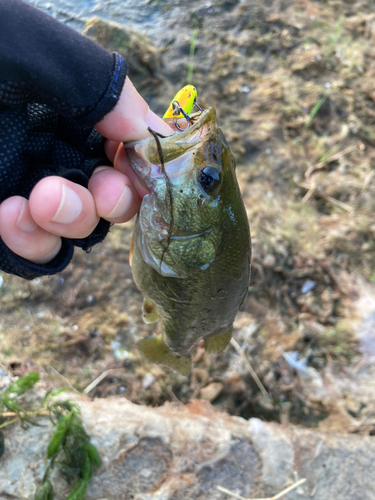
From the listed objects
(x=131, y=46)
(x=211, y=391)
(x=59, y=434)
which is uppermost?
(x=131, y=46)

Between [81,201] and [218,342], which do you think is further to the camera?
[218,342]

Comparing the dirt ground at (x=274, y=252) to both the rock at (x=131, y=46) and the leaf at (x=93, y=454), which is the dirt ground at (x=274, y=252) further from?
the leaf at (x=93, y=454)

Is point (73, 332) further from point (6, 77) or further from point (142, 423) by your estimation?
point (6, 77)

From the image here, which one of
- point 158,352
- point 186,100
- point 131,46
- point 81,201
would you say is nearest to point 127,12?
point 131,46

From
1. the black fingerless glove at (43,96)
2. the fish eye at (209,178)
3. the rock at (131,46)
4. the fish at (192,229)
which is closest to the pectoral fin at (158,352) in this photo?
the fish at (192,229)

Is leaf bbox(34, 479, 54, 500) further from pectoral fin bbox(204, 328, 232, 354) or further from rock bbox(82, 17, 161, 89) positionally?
rock bbox(82, 17, 161, 89)

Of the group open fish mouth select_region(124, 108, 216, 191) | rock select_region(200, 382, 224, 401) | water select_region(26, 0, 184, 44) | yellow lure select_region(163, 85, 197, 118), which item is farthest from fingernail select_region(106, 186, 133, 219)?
water select_region(26, 0, 184, 44)

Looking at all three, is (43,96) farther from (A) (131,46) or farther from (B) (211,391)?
(A) (131,46)
